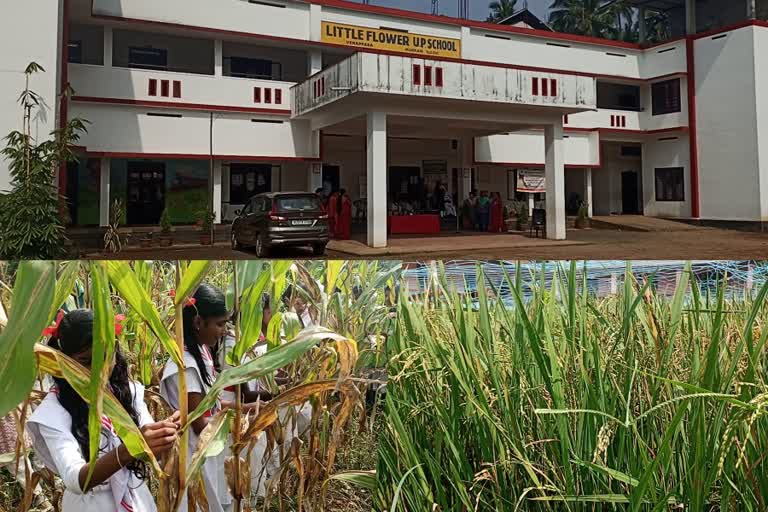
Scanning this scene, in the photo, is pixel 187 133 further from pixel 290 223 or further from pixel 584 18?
pixel 584 18

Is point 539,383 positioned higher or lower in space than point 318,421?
higher

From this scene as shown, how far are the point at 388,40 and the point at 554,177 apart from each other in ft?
20.2

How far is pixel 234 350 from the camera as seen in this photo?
1566 mm

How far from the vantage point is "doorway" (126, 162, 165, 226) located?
16.7m

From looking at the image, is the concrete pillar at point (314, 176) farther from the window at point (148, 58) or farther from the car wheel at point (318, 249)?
the window at point (148, 58)

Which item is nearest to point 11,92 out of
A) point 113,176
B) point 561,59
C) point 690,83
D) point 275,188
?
point 113,176

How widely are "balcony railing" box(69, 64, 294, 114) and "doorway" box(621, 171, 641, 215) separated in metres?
13.1

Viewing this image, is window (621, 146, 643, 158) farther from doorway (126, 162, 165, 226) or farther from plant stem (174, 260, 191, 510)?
plant stem (174, 260, 191, 510)

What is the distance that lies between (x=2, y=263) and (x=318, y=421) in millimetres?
855

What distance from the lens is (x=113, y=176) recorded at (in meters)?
16.4

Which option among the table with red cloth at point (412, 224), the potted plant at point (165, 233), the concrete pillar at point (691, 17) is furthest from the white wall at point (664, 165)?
the potted plant at point (165, 233)

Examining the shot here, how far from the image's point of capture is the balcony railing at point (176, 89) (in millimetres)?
14883

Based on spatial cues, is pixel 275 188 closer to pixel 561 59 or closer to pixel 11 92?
pixel 11 92

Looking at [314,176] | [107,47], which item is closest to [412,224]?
[314,176]
